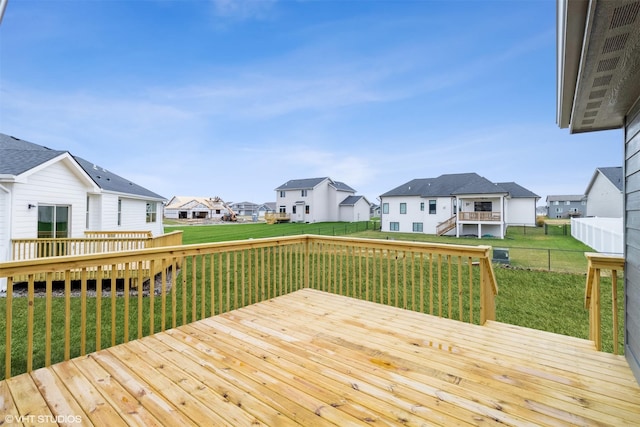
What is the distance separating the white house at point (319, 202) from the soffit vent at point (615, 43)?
29.3m

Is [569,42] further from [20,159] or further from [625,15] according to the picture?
[20,159]

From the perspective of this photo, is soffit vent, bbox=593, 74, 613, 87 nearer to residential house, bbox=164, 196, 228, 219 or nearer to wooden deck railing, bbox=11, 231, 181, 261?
wooden deck railing, bbox=11, 231, 181, 261

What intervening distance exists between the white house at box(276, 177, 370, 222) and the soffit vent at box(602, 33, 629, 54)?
29.3 m

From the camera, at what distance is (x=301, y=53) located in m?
13.1

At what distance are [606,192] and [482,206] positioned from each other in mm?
8352

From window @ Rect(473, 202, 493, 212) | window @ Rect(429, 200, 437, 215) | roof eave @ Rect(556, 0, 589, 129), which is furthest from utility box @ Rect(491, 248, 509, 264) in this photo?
window @ Rect(473, 202, 493, 212)

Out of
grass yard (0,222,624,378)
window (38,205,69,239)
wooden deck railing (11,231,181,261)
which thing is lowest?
grass yard (0,222,624,378)

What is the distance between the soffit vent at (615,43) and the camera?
1.45m

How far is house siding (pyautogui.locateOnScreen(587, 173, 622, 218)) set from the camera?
58.6ft

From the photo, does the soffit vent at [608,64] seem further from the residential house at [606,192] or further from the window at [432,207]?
the residential house at [606,192]

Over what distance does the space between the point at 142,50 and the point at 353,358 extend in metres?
13.9

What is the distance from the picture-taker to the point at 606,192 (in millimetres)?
19531

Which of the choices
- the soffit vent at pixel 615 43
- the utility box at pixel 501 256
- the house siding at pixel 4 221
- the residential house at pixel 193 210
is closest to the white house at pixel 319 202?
the residential house at pixel 193 210

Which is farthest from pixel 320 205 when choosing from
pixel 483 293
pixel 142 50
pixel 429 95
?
pixel 483 293
